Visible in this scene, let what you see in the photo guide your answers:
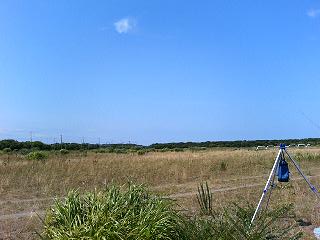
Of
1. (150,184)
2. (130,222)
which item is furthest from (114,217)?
(150,184)

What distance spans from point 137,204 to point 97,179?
615 inches

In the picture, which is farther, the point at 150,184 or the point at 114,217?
the point at 150,184

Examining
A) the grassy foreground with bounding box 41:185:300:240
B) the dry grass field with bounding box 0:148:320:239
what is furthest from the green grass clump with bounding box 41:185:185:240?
the dry grass field with bounding box 0:148:320:239

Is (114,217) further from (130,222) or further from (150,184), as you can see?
(150,184)

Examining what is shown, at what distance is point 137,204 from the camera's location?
6.16 metres

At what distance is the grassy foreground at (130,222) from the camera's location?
5.41m

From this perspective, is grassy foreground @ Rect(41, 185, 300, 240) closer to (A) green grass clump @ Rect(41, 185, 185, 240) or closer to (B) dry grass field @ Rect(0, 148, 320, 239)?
(A) green grass clump @ Rect(41, 185, 185, 240)

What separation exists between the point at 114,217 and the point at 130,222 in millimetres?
187

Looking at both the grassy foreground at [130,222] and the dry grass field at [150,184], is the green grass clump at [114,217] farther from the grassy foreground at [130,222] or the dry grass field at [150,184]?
the dry grass field at [150,184]

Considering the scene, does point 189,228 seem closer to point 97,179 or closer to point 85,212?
point 85,212

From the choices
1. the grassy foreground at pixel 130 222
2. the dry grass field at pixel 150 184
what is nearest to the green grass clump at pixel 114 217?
the grassy foreground at pixel 130 222

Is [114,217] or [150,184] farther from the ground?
[114,217]

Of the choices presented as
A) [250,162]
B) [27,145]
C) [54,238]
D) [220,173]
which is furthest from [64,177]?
[27,145]

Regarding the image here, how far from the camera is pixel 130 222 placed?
220 inches
